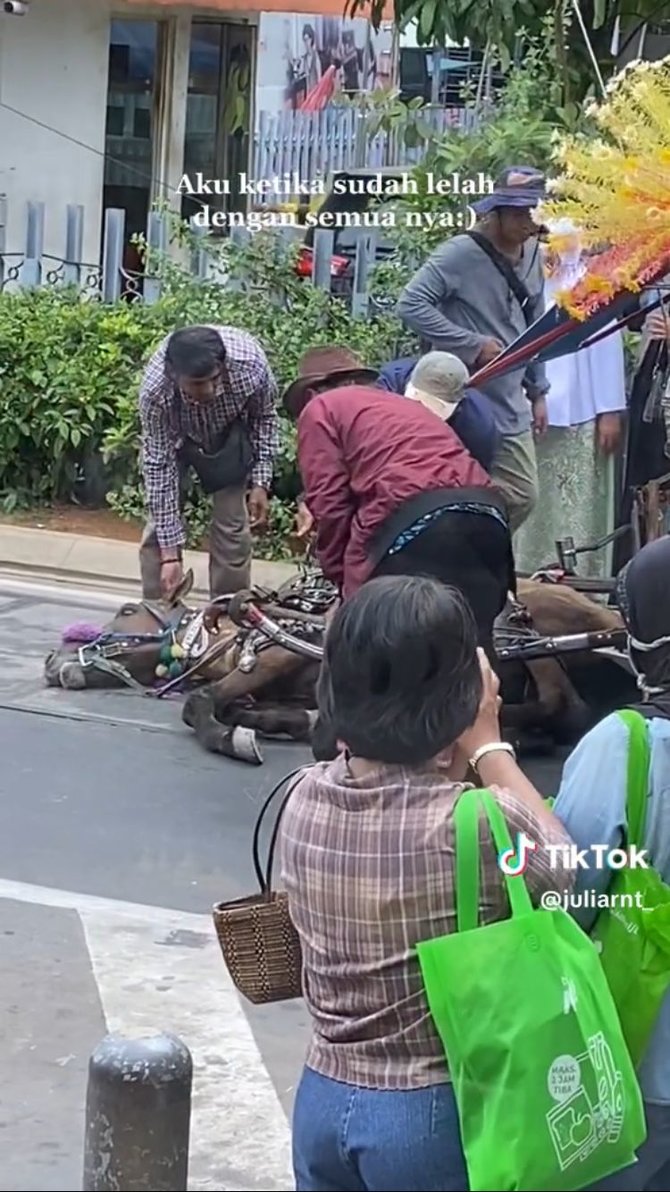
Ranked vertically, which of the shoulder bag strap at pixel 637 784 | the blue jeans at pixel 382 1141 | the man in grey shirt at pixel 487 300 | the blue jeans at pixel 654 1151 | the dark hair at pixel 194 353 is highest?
the man in grey shirt at pixel 487 300

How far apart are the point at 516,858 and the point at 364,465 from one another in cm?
332

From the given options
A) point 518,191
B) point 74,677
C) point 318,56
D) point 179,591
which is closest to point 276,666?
point 179,591

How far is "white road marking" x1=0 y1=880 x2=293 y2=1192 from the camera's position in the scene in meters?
4.18

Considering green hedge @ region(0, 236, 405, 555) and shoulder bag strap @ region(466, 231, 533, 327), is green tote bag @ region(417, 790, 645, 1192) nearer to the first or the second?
shoulder bag strap @ region(466, 231, 533, 327)

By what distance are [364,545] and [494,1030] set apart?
11.3 ft

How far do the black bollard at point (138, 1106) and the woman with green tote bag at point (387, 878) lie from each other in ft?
0.71

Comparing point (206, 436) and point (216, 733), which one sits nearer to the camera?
point (216, 733)

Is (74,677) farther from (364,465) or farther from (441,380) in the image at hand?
(364,465)

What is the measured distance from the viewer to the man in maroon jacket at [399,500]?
573 cm

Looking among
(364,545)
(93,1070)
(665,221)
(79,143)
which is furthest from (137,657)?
(79,143)

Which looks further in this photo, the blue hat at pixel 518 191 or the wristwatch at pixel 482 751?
the blue hat at pixel 518 191

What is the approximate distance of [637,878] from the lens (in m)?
2.80

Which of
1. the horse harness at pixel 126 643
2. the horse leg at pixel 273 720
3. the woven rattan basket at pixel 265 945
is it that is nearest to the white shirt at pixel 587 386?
the horse harness at pixel 126 643

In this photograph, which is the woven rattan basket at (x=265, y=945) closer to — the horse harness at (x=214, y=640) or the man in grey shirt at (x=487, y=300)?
the horse harness at (x=214, y=640)
